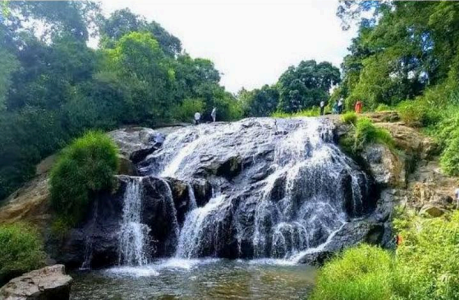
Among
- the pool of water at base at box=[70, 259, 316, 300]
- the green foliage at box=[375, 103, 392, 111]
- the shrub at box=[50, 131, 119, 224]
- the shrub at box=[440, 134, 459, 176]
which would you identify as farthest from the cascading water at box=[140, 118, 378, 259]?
the green foliage at box=[375, 103, 392, 111]

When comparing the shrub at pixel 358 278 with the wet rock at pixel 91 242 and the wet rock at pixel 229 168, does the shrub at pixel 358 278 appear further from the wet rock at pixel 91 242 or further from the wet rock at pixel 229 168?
the wet rock at pixel 229 168

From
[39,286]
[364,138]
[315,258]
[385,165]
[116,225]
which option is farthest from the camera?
[364,138]

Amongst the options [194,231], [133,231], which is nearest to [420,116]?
[194,231]

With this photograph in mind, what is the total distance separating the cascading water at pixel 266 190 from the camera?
45.7ft

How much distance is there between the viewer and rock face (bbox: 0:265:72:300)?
8023 mm

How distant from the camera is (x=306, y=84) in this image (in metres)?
52.9

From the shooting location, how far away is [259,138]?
18531 mm

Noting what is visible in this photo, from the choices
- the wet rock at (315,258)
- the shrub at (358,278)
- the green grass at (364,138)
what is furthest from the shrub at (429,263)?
the green grass at (364,138)

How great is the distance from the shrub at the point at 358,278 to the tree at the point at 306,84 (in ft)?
142

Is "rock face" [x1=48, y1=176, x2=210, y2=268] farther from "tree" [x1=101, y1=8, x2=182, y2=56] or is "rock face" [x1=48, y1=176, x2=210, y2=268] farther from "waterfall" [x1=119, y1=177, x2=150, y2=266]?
"tree" [x1=101, y1=8, x2=182, y2=56]

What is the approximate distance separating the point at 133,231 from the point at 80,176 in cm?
241

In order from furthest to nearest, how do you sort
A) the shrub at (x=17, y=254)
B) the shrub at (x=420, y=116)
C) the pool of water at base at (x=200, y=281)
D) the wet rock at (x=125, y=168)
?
the shrub at (x=420, y=116) < the wet rock at (x=125, y=168) < the shrub at (x=17, y=254) < the pool of water at base at (x=200, y=281)

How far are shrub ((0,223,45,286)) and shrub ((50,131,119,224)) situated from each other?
308cm

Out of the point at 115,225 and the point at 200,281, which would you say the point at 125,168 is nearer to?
the point at 115,225
